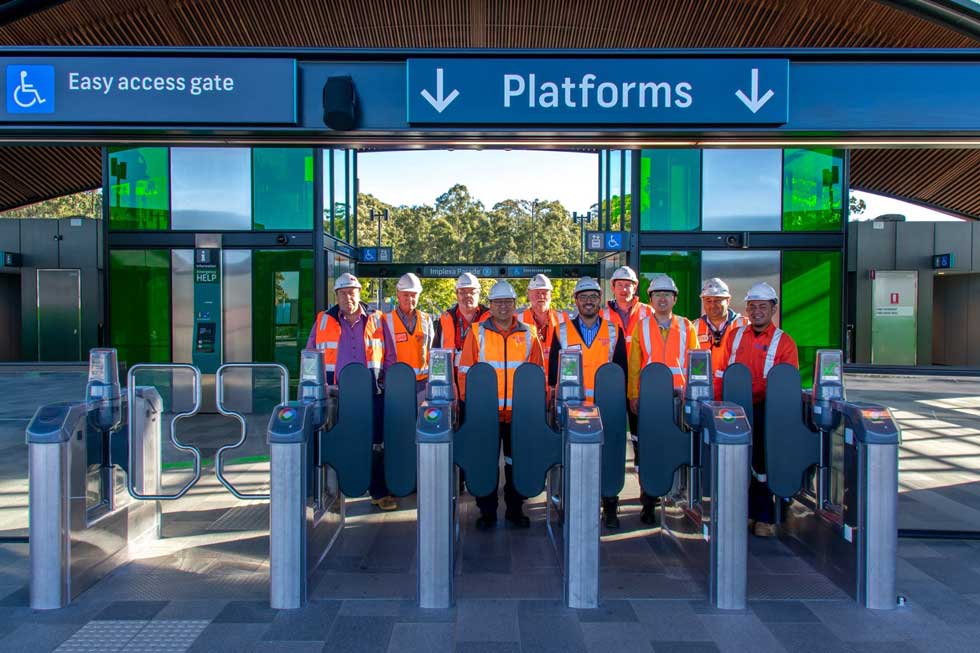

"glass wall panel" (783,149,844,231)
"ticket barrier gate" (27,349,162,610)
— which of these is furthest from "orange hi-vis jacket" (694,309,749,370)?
"glass wall panel" (783,149,844,231)

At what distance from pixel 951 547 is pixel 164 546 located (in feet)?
16.8

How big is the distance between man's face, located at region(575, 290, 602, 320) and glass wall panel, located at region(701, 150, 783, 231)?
705 cm

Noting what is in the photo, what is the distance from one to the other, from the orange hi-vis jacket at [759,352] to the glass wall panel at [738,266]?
6651 mm

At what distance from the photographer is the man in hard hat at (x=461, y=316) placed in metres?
5.63

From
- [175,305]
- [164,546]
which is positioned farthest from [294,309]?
[164,546]

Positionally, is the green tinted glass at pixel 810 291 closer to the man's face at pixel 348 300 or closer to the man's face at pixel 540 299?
the man's face at pixel 540 299

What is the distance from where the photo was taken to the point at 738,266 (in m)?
11.2

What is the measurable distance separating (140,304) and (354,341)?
240 inches

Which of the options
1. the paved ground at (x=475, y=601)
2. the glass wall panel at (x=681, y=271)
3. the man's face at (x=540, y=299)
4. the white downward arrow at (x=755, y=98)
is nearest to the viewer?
the paved ground at (x=475, y=601)

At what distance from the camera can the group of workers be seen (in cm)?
455

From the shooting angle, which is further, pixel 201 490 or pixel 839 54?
pixel 201 490

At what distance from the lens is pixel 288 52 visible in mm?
3740

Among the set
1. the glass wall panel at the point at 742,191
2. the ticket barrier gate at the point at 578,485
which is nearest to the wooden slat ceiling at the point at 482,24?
the glass wall panel at the point at 742,191

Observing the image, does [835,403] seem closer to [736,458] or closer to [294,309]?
[736,458]
